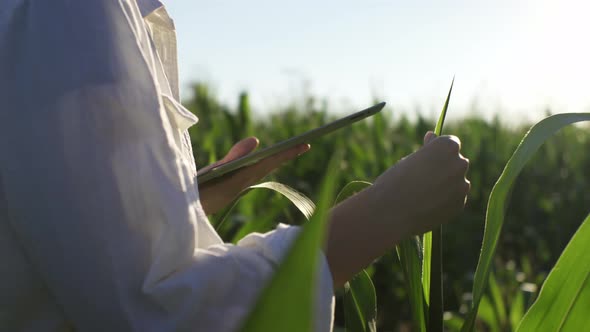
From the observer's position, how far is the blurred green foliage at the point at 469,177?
2896 millimetres

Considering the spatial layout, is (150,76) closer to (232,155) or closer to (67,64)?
(67,64)

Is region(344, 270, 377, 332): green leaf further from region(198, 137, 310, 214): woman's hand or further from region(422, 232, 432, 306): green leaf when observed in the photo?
region(198, 137, 310, 214): woman's hand

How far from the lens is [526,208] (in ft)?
12.8

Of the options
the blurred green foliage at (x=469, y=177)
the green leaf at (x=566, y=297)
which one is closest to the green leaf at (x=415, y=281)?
the green leaf at (x=566, y=297)

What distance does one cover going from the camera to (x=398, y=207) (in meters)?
0.69

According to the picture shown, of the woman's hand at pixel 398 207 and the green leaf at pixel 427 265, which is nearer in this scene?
the woman's hand at pixel 398 207

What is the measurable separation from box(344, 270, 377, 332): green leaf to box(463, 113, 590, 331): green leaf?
0.12 meters

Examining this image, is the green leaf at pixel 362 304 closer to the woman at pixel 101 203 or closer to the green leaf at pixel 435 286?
the green leaf at pixel 435 286

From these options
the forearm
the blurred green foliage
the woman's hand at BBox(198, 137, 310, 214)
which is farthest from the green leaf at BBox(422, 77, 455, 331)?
the blurred green foliage

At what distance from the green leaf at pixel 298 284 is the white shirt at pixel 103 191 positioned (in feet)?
0.85

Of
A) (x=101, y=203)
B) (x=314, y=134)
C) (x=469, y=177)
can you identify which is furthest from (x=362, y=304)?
(x=469, y=177)

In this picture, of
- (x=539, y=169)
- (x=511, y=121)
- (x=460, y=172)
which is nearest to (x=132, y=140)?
(x=460, y=172)

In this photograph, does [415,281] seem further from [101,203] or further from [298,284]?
[298,284]

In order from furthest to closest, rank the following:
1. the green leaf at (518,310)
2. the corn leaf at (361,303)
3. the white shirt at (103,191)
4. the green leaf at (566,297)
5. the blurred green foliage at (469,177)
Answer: the blurred green foliage at (469,177), the green leaf at (518,310), the corn leaf at (361,303), the green leaf at (566,297), the white shirt at (103,191)
